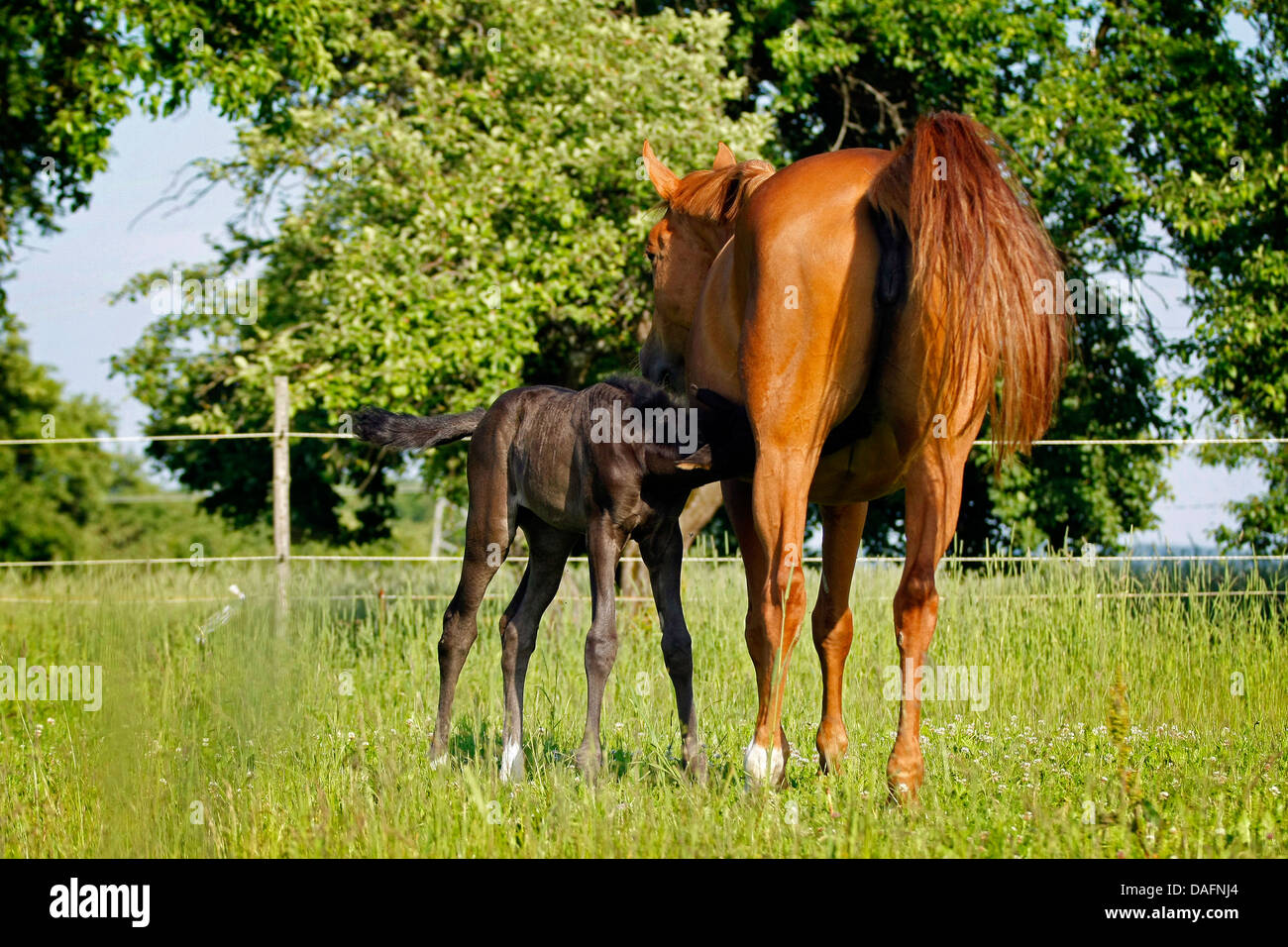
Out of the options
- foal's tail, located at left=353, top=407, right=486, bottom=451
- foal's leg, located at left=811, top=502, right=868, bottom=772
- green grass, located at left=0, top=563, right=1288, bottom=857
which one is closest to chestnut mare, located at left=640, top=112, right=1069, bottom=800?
green grass, located at left=0, top=563, right=1288, bottom=857

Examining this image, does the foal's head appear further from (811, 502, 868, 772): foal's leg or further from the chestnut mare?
(811, 502, 868, 772): foal's leg

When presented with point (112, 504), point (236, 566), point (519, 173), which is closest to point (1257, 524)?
point (519, 173)

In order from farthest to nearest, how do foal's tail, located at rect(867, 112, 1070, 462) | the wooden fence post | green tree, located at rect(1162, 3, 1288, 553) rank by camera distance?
green tree, located at rect(1162, 3, 1288, 553), the wooden fence post, foal's tail, located at rect(867, 112, 1070, 462)

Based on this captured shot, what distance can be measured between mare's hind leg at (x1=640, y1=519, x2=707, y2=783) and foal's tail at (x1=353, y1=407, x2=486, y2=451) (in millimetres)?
1121

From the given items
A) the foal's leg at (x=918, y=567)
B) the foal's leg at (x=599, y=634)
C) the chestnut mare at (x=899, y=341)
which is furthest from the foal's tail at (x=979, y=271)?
the foal's leg at (x=599, y=634)

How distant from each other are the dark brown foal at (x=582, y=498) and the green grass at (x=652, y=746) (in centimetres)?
38

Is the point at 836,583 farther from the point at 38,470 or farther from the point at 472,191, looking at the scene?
the point at 38,470

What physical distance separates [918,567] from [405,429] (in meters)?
2.34

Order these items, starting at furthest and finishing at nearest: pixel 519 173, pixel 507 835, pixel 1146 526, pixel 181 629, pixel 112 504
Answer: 1. pixel 112 504
2. pixel 1146 526
3. pixel 519 173
4. pixel 181 629
5. pixel 507 835

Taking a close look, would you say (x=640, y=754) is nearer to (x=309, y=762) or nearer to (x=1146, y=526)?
(x=309, y=762)

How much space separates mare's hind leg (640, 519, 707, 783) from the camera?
14.8 ft

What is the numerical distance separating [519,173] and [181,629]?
6.61m

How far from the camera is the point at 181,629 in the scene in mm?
6871

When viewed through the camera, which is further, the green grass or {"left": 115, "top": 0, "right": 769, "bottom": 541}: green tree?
{"left": 115, "top": 0, "right": 769, "bottom": 541}: green tree
